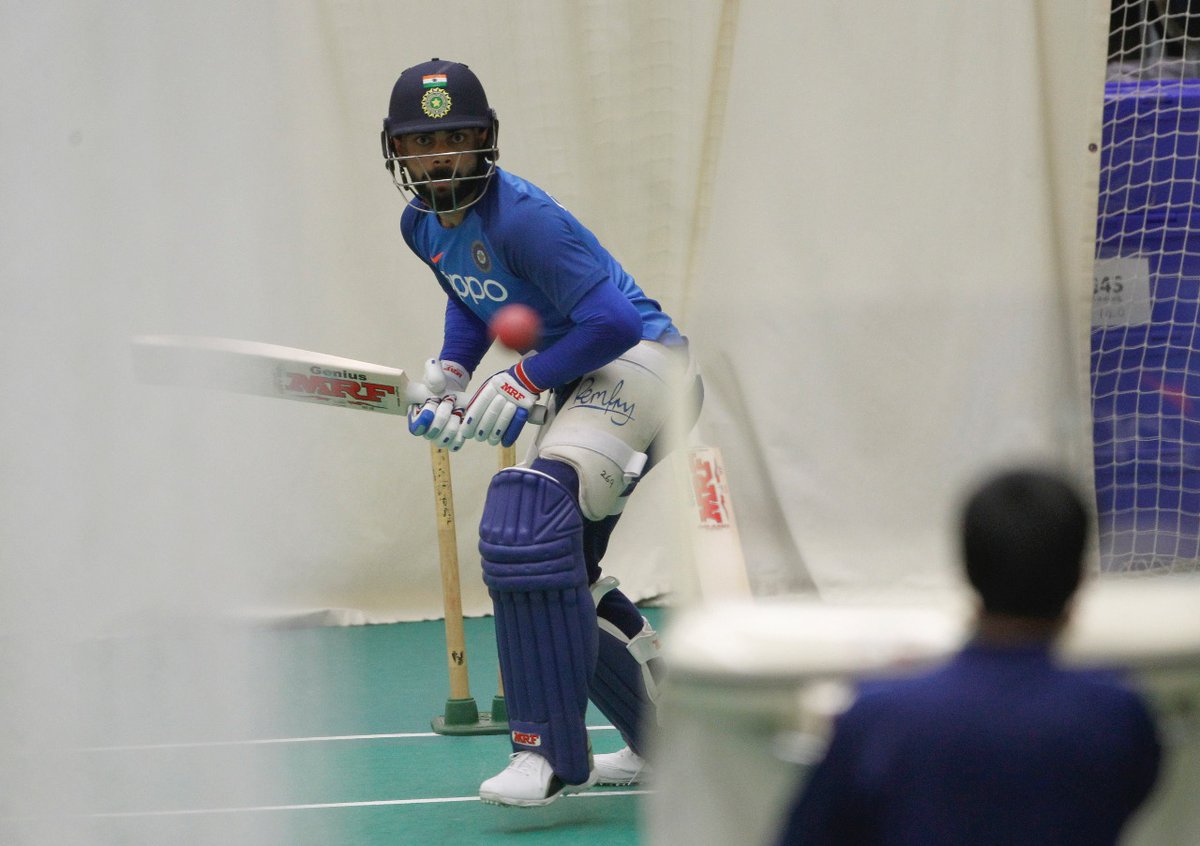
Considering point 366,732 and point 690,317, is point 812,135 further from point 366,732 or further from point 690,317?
point 366,732

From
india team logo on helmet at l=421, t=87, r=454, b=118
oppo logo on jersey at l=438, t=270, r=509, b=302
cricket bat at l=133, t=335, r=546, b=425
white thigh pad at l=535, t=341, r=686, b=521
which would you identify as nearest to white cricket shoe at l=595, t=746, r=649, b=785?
white thigh pad at l=535, t=341, r=686, b=521

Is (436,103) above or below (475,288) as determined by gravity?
above

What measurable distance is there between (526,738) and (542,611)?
0.85ft

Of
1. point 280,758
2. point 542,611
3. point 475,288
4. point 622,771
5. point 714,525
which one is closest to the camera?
point 714,525

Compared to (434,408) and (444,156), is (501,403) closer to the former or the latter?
(434,408)

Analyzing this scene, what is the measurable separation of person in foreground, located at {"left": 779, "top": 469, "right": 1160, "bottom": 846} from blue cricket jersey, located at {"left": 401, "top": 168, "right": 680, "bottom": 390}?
167 centimetres

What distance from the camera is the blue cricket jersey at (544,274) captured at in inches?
104

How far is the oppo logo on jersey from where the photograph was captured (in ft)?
9.19

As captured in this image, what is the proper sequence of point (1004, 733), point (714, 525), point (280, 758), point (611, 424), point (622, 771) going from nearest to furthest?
point (1004, 733), point (714, 525), point (611, 424), point (622, 771), point (280, 758)

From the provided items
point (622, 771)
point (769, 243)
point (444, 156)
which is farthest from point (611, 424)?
point (769, 243)

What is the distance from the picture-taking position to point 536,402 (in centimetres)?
279

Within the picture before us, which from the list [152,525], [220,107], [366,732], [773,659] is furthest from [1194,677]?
[366,732]

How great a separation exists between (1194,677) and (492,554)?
64.8 inches

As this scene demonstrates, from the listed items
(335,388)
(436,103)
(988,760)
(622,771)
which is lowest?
(622,771)
